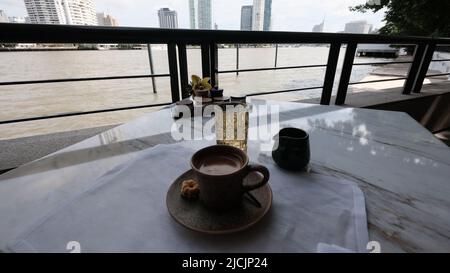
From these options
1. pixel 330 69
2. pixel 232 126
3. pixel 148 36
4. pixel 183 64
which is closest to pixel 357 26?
pixel 330 69

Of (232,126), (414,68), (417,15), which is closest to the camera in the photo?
(232,126)

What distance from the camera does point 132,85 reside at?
5855mm

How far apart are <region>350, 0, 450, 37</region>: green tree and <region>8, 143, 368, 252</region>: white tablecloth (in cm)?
703

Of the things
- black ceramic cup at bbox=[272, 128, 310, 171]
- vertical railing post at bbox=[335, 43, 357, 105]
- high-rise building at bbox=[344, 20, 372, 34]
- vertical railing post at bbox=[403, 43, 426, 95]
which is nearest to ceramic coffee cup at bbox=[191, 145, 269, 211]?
black ceramic cup at bbox=[272, 128, 310, 171]

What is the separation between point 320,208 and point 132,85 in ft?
20.4

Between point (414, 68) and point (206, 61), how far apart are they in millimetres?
2560

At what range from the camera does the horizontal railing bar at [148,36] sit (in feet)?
3.15

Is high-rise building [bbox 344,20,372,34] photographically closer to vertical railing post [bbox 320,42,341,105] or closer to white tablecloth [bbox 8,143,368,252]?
vertical railing post [bbox 320,42,341,105]

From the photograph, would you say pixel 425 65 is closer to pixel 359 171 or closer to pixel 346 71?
pixel 346 71

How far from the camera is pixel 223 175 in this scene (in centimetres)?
34

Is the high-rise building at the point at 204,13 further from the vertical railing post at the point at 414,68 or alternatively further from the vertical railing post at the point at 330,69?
the vertical railing post at the point at 330,69

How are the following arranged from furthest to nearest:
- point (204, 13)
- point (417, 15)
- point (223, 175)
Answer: point (204, 13), point (417, 15), point (223, 175)

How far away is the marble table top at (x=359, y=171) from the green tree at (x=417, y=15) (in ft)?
21.7
